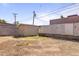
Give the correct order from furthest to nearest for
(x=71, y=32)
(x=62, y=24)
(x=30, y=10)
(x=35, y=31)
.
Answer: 1. (x=35, y=31)
2. (x=62, y=24)
3. (x=71, y=32)
4. (x=30, y=10)

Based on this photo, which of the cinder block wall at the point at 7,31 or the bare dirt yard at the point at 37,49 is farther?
the cinder block wall at the point at 7,31

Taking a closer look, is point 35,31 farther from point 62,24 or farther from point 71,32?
point 71,32

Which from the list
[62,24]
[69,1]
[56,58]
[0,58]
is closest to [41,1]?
[69,1]

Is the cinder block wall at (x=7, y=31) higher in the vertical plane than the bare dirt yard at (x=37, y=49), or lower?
higher

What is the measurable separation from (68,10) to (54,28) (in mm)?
5475

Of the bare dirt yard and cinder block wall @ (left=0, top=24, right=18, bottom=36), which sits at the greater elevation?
cinder block wall @ (left=0, top=24, right=18, bottom=36)

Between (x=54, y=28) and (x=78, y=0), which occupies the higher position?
(x=78, y=0)

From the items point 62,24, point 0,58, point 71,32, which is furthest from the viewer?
point 62,24

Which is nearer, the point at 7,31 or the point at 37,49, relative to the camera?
the point at 37,49

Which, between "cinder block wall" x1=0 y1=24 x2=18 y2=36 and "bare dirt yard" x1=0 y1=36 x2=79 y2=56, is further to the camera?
"cinder block wall" x1=0 y1=24 x2=18 y2=36

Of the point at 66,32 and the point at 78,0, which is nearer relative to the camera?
the point at 78,0

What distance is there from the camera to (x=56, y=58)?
11.0ft

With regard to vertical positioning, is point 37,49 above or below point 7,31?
below

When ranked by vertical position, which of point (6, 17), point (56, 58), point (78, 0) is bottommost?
point (56, 58)
